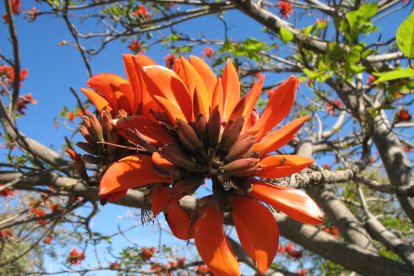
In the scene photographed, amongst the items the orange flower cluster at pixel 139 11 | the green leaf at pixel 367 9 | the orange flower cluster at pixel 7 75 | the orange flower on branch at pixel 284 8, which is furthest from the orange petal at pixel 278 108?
the orange flower on branch at pixel 284 8

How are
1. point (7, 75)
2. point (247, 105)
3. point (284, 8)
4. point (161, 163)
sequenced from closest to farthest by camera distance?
point (161, 163) < point (247, 105) < point (7, 75) < point (284, 8)

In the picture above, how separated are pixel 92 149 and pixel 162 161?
0.19 m

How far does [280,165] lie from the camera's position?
1.89ft

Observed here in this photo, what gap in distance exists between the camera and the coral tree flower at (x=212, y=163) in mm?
551

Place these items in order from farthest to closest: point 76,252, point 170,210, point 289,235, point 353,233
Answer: point 76,252, point 353,233, point 289,235, point 170,210

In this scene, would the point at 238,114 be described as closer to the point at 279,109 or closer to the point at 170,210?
the point at 279,109

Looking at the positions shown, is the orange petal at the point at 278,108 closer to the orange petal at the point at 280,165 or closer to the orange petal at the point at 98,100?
the orange petal at the point at 280,165

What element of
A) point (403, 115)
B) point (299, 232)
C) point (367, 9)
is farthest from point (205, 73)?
point (403, 115)

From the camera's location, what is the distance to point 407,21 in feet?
2.24

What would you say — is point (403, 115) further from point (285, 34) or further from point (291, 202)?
point (291, 202)

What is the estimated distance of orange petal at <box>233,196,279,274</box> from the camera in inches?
22.7

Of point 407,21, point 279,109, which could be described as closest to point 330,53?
point 407,21

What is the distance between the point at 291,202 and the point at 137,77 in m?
0.34

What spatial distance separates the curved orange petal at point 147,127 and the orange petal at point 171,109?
26 mm
